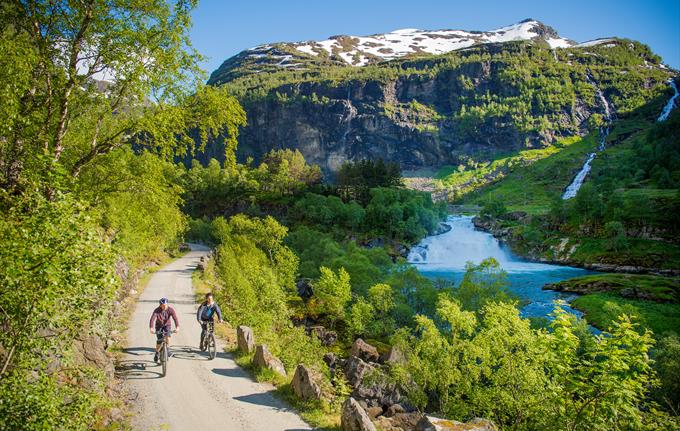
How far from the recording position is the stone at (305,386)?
13.3 metres

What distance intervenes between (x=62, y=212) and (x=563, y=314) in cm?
1308

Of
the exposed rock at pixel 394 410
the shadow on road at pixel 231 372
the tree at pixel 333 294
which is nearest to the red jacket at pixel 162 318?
the shadow on road at pixel 231 372

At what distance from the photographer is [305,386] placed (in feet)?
44.4

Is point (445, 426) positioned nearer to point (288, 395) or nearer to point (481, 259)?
point (288, 395)

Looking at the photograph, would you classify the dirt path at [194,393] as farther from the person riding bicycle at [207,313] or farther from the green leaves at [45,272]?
the green leaves at [45,272]

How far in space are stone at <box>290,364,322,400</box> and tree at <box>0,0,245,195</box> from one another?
28.9ft

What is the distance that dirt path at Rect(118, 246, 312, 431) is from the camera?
1190 cm

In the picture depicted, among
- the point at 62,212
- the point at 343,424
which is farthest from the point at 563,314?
the point at 62,212

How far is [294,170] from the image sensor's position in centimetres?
11800

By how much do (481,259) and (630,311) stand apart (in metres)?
45.8

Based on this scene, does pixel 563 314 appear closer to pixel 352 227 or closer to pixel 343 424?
pixel 343 424

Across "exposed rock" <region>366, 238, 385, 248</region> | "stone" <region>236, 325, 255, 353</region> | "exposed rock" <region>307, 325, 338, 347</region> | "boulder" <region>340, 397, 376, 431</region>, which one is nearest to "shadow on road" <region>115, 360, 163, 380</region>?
"stone" <region>236, 325, 255, 353</region>

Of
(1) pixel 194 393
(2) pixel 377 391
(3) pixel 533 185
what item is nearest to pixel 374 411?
(2) pixel 377 391

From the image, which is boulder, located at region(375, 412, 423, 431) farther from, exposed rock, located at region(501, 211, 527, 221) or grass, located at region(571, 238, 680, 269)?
exposed rock, located at region(501, 211, 527, 221)
